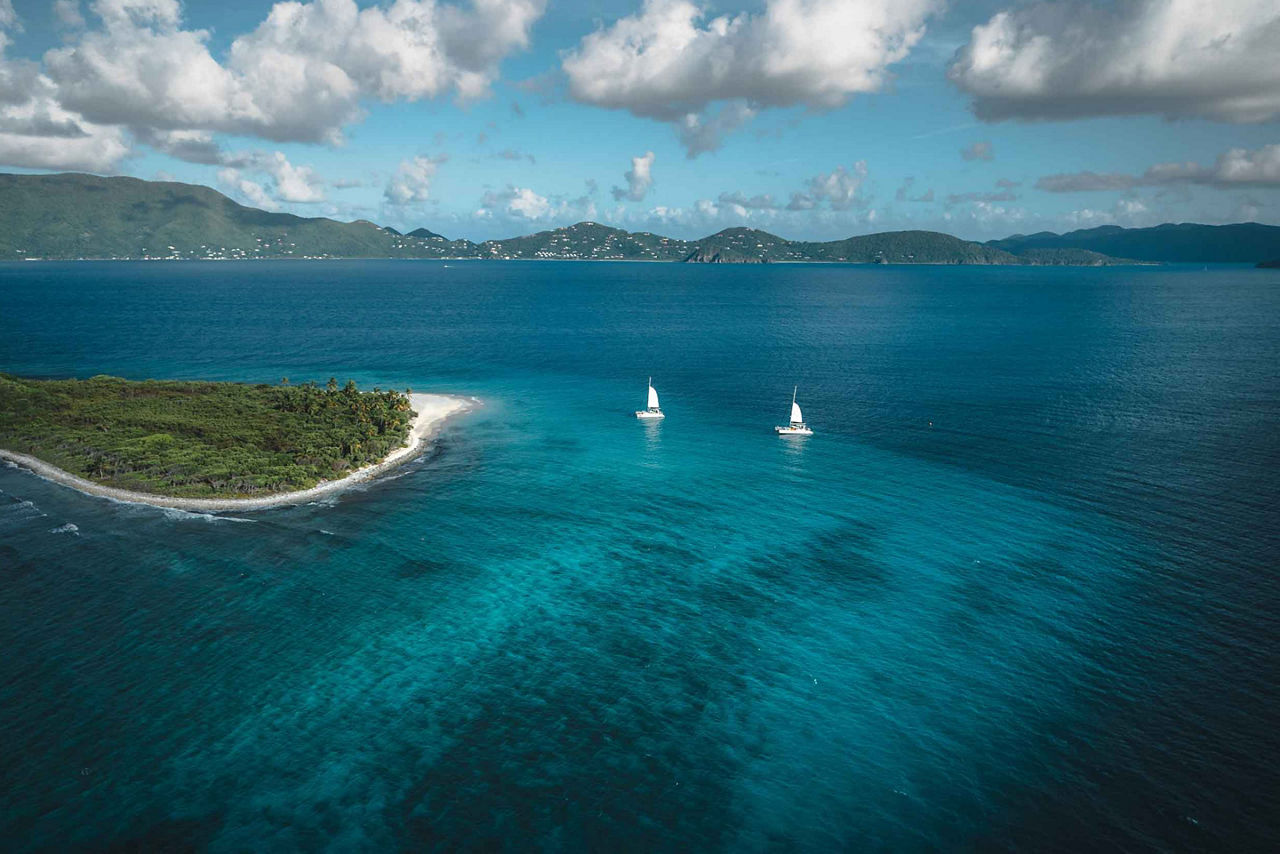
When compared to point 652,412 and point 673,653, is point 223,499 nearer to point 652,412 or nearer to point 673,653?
Result: point 673,653

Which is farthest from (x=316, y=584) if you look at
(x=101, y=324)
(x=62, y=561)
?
(x=101, y=324)

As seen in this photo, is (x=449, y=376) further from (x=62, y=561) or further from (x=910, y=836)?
(x=910, y=836)

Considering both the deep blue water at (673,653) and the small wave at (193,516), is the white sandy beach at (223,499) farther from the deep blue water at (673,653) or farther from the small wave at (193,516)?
the deep blue water at (673,653)

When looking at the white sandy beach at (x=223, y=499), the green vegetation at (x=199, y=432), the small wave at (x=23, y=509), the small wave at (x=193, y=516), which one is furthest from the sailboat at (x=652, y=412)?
the small wave at (x=23, y=509)

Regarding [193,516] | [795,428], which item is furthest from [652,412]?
[193,516]

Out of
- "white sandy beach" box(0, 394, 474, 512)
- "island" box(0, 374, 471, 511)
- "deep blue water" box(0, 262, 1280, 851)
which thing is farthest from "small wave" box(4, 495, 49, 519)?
"island" box(0, 374, 471, 511)

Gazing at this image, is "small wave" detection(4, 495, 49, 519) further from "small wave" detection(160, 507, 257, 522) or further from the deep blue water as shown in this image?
"small wave" detection(160, 507, 257, 522)
